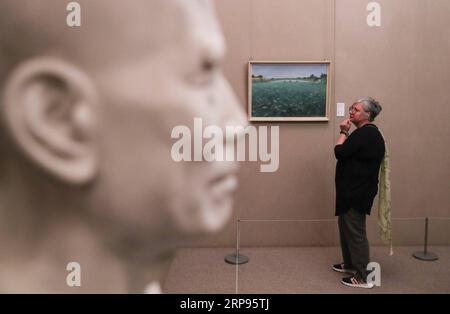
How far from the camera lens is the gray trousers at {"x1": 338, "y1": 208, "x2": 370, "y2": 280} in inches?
114

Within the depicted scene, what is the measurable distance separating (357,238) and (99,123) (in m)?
2.53

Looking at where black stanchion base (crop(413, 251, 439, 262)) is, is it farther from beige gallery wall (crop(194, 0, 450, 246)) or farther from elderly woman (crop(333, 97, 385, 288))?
elderly woman (crop(333, 97, 385, 288))

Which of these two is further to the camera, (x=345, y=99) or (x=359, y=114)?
(x=345, y=99)

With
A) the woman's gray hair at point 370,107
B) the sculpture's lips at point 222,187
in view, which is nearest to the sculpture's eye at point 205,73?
the sculpture's lips at point 222,187

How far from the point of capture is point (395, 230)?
360 centimetres

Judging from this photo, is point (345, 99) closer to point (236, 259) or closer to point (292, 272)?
point (292, 272)

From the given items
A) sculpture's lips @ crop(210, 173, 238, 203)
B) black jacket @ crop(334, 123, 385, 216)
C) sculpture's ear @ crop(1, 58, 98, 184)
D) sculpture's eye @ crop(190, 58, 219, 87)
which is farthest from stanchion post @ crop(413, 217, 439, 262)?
sculpture's ear @ crop(1, 58, 98, 184)

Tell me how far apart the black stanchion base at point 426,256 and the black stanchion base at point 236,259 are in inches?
52.3

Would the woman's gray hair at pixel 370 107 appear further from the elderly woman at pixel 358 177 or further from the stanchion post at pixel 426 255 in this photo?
the stanchion post at pixel 426 255

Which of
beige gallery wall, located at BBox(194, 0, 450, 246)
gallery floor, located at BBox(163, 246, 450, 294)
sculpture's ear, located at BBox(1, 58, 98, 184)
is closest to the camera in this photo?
sculpture's ear, located at BBox(1, 58, 98, 184)

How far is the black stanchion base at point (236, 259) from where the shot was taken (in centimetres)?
322

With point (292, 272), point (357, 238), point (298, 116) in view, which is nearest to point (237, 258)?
point (292, 272)

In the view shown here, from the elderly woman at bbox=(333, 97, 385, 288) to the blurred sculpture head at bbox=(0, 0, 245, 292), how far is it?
7.05 ft

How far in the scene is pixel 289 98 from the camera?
11.3 ft
